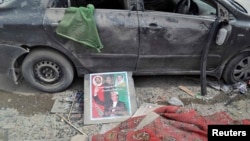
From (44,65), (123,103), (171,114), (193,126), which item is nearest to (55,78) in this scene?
(44,65)

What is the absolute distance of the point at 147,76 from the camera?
467cm

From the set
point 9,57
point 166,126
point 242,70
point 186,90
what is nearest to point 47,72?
point 9,57

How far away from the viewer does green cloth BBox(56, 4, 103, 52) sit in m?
3.65

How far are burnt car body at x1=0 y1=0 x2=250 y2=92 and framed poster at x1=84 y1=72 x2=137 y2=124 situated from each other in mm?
137

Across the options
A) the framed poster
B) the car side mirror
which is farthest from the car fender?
the car side mirror

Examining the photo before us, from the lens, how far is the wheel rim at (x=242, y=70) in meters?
4.26

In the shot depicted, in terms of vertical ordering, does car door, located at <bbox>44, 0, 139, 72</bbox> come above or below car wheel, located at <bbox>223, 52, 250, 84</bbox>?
above

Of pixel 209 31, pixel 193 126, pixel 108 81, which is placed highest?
pixel 209 31

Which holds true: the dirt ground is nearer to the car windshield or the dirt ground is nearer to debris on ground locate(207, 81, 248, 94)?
debris on ground locate(207, 81, 248, 94)

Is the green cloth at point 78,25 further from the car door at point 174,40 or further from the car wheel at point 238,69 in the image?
the car wheel at point 238,69

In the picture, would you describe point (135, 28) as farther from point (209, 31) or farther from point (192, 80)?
point (192, 80)

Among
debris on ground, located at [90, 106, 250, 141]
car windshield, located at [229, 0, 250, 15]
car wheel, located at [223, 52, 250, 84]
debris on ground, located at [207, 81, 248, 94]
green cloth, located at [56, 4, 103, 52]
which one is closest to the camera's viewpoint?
debris on ground, located at [90, 106, 250, 141]

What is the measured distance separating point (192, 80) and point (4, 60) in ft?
9.30

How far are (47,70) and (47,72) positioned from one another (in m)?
0.04
